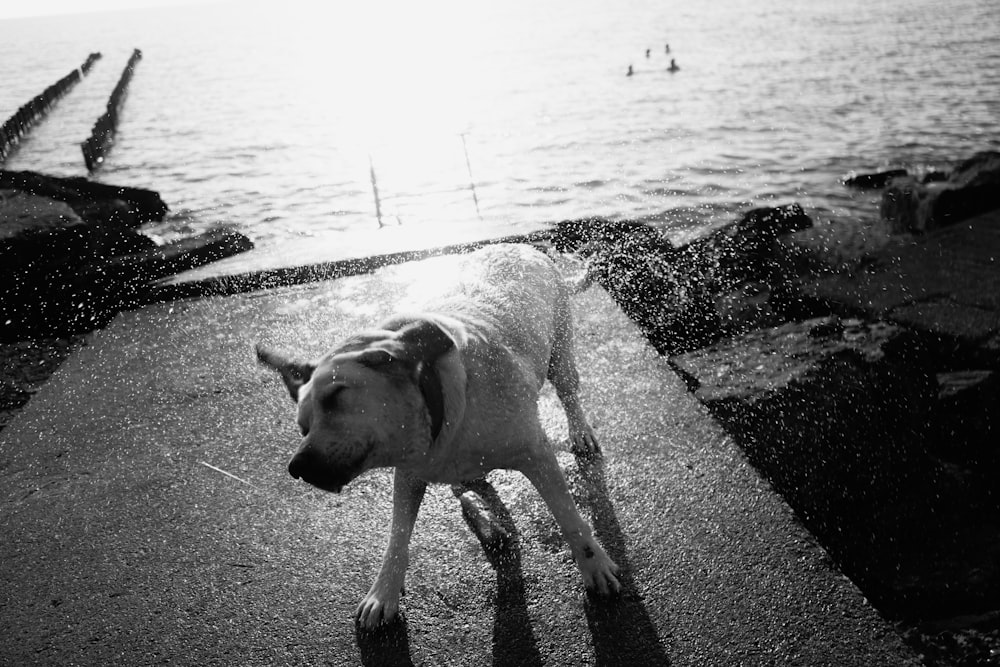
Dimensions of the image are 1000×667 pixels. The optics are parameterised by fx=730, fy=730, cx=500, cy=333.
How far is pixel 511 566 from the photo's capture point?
3541 mm

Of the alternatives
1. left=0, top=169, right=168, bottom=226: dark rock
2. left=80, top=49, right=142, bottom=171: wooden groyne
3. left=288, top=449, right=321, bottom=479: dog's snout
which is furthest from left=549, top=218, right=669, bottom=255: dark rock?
left=80, top=49, right=142, bottom=171: wooden groyne

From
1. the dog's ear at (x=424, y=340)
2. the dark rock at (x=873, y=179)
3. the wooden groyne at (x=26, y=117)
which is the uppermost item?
the dog's ear at (x=424, y=340)

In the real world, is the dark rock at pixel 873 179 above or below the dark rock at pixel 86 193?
below

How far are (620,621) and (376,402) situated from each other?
1.51 m

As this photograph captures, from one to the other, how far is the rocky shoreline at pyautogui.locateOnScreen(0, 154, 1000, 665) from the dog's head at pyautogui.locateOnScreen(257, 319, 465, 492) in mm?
2751

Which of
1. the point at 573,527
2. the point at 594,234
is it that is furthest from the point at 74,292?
the point at 573,527

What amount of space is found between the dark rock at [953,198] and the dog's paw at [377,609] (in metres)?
10.2

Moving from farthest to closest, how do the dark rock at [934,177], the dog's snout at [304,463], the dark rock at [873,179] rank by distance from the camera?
1. the dark rock at [873,179]
2. the dark rock at [934,177]
3. the dog's snout at [304,463]

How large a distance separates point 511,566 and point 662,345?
3.62 m

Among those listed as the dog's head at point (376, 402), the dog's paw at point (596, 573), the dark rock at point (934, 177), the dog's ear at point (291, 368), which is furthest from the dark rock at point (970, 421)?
the dark rock at point (934, 177)

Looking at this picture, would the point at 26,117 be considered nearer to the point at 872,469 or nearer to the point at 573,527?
the point at 573,527

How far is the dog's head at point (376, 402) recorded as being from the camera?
2533mm

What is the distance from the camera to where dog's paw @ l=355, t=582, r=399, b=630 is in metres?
3.28

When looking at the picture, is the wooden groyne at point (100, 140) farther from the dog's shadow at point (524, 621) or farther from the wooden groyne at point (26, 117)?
the dog's shadow at point (524, 621)
